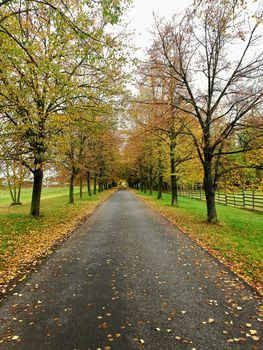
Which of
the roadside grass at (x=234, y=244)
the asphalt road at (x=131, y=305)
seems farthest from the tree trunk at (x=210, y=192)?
the asphalt road at (x=131, y=305)

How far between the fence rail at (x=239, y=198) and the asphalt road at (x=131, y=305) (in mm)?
9369

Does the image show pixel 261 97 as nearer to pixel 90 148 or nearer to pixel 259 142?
pixel 259 142

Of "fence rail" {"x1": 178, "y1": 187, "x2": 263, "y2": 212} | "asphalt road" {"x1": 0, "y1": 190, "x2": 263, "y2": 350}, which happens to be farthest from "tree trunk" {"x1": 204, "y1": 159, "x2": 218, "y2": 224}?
"asphalt road" {"x1": 0, "y1": 190, "x2": 263, "y2": 350}

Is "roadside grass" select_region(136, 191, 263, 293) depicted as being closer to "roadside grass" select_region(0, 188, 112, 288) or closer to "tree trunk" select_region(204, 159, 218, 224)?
"tree trunk" select_region(204, 159, 218, 224)

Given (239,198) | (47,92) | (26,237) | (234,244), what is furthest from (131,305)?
(239,198)

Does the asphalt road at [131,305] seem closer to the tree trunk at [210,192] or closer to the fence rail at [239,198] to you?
the tree trunk at [210,192]

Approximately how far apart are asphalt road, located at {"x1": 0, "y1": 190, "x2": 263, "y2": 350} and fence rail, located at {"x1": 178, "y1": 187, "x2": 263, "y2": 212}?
937 cm

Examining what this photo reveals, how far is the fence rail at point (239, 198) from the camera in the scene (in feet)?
71.6

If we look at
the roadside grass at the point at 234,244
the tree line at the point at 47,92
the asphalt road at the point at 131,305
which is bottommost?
the asphalt road at the point at 131,305

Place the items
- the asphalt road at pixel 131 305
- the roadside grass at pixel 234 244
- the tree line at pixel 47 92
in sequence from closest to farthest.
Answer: the asphalt road at pixel 131 305 < the roadside grass at pixel 234 244 < the tree line at pixel 47 92

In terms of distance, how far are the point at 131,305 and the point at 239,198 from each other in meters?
22.8

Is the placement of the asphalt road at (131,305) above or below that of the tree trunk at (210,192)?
below

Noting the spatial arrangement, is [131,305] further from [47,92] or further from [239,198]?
[239,198]

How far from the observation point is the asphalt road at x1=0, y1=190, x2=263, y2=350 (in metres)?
3.61
